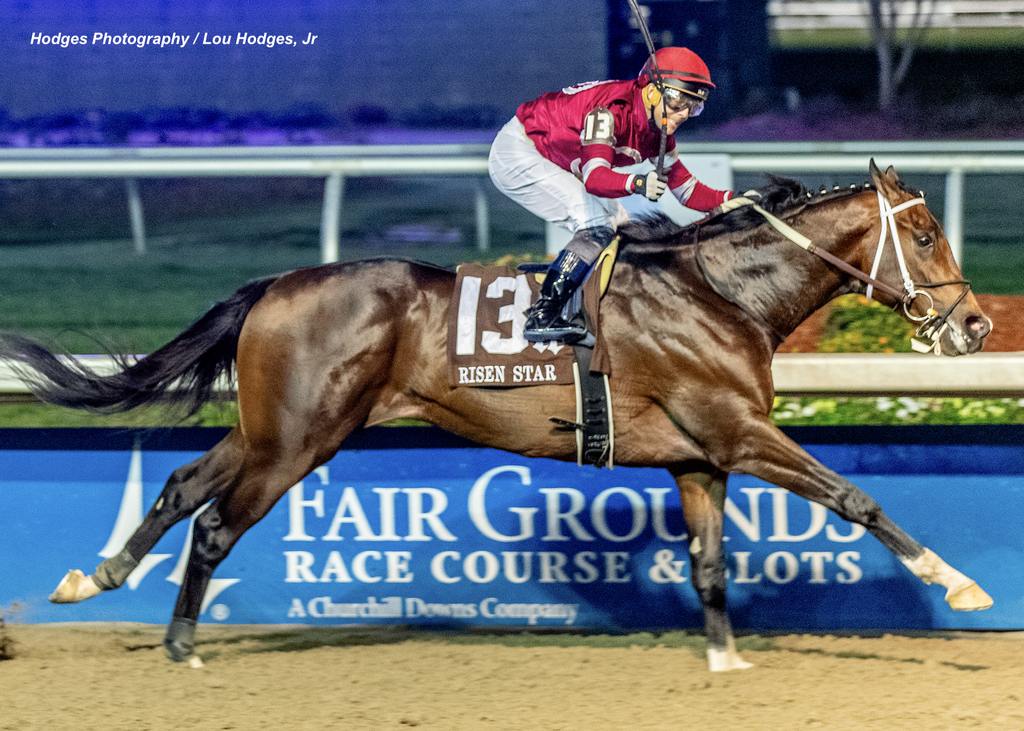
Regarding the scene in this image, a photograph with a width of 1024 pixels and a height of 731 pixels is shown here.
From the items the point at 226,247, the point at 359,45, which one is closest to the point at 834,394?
the point at 226,247

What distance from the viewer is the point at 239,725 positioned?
154 inches

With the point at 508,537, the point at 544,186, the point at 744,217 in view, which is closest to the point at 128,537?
the point at 508,537

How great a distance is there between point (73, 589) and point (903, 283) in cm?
264

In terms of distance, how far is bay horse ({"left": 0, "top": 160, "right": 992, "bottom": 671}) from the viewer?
431 centimetres

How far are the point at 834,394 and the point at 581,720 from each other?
148 cm

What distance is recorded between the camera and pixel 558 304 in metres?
4.34

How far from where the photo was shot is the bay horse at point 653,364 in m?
4.31

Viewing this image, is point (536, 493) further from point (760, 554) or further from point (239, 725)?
point (239, 725)

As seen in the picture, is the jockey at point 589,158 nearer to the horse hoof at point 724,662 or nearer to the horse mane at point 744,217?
the horse mane at point 744,217

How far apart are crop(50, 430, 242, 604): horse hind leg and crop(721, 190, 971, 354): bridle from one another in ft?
6.03

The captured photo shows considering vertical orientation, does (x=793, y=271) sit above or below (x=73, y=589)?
above

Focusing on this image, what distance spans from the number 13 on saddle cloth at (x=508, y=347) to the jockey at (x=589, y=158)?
41 millimetres

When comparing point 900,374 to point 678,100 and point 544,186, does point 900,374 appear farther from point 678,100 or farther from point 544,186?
point 544,186

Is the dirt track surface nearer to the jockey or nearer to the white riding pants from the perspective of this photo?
the jockey
